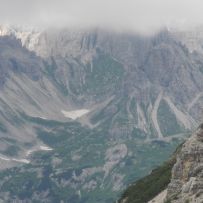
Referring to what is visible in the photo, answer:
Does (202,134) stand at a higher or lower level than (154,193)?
higher

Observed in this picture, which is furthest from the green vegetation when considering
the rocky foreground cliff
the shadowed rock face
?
the shadowed rock face

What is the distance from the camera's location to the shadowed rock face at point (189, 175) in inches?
2164


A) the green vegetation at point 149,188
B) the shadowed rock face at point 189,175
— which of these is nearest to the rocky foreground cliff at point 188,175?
the shadowed rock face at point 189,175

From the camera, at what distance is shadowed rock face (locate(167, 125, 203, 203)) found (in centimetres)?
5497

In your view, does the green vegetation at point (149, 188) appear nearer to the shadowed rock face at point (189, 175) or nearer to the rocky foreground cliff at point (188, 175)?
the rocky foreground cliff at point (188, 175)

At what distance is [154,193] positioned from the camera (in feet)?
294

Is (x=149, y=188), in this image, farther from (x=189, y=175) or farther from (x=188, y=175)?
(x=189, y=175)

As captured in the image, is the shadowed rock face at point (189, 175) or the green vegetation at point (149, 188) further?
the green vegetation at point (149, 188)

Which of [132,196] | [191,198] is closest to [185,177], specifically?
[191,198]

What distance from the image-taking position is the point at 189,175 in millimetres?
59281

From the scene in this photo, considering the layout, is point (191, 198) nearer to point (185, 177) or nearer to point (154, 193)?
point (185, 177)

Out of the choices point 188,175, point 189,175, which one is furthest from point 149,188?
point 189,175

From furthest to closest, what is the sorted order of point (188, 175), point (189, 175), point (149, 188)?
point (149, 188) < point (188, 175) < point (189, 175)

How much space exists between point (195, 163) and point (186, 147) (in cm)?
248
